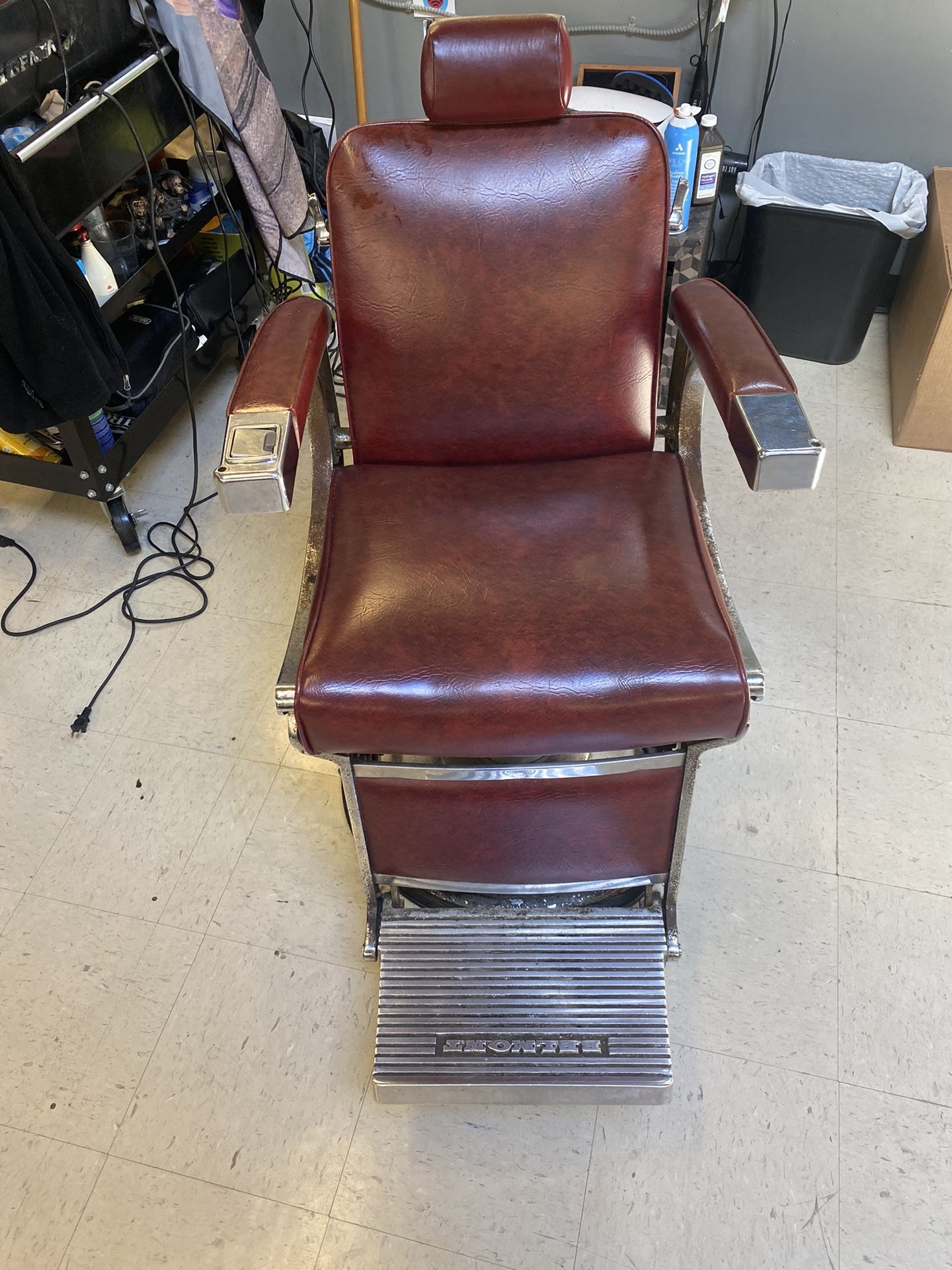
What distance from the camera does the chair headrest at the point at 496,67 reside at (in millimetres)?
1258

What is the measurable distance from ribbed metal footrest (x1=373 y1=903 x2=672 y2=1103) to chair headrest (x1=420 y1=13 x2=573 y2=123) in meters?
1.11

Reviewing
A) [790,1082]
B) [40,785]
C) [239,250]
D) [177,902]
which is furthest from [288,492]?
[239,250]

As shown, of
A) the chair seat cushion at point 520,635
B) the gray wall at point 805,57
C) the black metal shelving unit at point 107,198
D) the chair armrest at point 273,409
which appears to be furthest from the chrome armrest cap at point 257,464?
the gray wall at point 805,57

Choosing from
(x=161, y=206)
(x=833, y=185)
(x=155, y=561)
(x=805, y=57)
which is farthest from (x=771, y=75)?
A: (x=155, y=561)

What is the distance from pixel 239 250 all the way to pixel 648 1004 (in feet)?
6.32

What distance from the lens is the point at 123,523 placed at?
2010mm

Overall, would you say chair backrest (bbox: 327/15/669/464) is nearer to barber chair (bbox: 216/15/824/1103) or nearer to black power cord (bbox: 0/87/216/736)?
barber chair (bbox: 216/15/824/1103)

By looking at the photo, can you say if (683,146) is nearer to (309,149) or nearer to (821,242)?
(821,242)

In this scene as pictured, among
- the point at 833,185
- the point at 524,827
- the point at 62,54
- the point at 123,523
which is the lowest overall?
the point at 123,523

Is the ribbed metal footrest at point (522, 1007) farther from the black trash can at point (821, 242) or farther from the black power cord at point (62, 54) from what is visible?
the black trash can at point (821, 242)

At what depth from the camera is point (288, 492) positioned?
1.12 meters

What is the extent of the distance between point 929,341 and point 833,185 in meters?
0.53

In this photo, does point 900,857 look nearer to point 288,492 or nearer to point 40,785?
point 288,492

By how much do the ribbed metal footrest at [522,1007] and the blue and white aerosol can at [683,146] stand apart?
4.67ft
